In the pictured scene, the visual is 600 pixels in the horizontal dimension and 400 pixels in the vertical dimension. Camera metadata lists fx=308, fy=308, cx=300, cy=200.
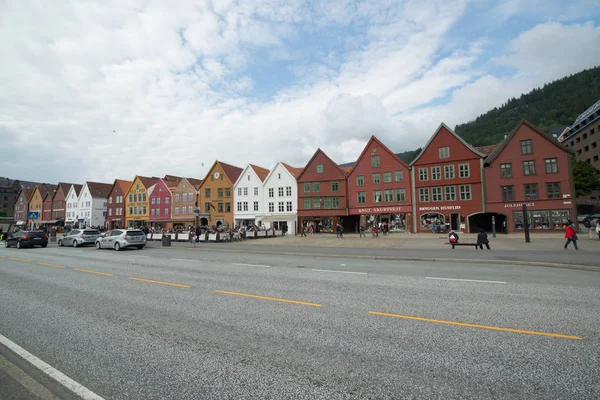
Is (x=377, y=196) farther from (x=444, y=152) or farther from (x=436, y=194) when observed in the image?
(x=444, y=152)

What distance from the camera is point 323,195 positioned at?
1855 inches

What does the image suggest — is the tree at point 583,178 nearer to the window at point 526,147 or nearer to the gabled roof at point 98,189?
the window at point 526,147

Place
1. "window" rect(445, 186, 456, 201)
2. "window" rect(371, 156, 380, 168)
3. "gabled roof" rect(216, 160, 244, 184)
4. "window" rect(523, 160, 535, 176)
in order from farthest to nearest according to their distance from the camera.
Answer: "gabled roof" rect(216, 160, 244, 184) < "window" rect(371, 156, 380, 168) < "window" rect(445, 186, 456, 201) < "window" rect(523, 160, 535, 176)

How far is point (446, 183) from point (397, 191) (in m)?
6.19

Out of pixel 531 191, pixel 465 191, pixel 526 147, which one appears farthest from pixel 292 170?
pixel 531 191

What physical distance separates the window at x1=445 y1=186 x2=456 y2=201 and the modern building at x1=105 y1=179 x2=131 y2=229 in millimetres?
64730

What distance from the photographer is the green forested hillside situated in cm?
13900

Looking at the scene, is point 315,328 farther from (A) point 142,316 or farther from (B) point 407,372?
(A) point 142,316

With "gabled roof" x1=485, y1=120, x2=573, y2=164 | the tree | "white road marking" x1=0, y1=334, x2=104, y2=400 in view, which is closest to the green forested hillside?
the tree

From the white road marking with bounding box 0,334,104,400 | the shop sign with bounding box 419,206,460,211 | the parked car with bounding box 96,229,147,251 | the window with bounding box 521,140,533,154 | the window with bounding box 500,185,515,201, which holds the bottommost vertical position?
the white road marking with bounding box 0,334,104,400

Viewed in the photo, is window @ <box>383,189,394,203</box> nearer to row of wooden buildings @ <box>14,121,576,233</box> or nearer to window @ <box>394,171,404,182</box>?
row of wooden buildings @ <box>14,121,576,233</box>

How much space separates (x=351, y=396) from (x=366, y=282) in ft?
20.9

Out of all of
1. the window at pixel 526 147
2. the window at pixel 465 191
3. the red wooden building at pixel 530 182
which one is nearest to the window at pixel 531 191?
the red wooden building at pixel 530 182

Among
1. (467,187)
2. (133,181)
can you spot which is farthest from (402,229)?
(133,181)
